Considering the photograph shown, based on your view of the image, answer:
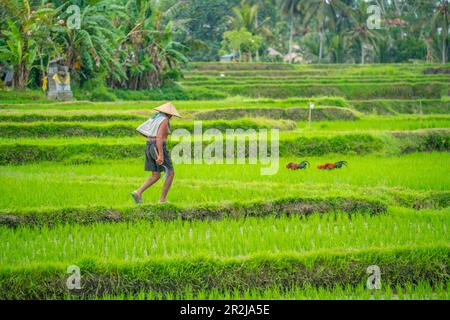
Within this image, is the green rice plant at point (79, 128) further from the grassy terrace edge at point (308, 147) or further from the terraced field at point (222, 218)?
the grassy terrace edge at point (308, 147)

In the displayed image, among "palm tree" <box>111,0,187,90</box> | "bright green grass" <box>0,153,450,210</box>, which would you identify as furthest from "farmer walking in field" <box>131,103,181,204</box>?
"palm tree" <box>111,0,187,90</box>

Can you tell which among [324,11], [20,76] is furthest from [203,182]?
[324,11]

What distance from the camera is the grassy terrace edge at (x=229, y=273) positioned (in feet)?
14.4

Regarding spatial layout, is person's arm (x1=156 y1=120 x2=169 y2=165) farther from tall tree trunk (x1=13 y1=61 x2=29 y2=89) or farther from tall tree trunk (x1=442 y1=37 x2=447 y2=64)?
tall tree trunk (x1=442 y1=37 x2=447 y2=64)

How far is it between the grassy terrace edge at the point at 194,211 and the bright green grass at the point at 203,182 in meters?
0.16

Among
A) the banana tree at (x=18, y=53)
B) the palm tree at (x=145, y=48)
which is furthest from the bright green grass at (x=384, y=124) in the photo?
the palm tree at (x=145, y=48)

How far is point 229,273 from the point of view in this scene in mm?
4547

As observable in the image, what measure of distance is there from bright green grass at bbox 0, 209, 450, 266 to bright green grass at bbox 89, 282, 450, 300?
0.28 m

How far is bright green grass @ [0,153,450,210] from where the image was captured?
6.54 meters

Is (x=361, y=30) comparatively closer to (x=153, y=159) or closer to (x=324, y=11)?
(x=324, y=11)

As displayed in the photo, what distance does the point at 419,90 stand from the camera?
2150 cm
